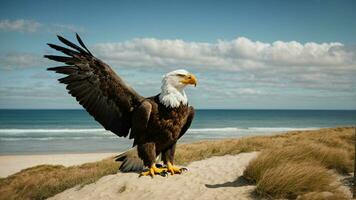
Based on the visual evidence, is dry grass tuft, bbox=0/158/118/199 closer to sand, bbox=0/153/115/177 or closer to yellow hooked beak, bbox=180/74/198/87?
sand, bbox=0/153/115/177

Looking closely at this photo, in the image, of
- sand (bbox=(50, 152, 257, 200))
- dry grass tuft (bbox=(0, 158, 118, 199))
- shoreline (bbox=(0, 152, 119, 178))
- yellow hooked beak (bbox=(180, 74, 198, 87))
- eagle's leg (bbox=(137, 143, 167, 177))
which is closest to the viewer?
yellow hooked beak (bbox=(180, 74, 198, 87))

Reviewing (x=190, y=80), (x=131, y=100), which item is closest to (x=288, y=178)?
(x=190, y=80)

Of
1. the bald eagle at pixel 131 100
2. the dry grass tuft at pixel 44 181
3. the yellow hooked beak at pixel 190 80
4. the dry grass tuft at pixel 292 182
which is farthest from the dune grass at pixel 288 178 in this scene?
the dry grass tuft at pixel 44 181

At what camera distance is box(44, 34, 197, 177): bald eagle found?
19.2 ft

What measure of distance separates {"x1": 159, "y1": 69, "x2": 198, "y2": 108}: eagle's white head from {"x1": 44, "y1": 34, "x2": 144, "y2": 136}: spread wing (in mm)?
479

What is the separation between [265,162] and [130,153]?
110 inches

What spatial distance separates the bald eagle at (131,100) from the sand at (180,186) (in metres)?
1.23

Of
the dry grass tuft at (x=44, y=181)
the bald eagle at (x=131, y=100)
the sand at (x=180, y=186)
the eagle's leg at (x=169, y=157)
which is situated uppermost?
Answer: the bald eagle at (x=131, y=100)

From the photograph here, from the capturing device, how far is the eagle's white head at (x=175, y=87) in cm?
576

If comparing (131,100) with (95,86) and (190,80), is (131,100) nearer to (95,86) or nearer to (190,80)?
(95,86)

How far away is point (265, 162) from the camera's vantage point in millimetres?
7656

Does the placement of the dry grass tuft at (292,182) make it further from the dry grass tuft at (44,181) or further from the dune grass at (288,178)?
the dry grass tuft at (44,181)

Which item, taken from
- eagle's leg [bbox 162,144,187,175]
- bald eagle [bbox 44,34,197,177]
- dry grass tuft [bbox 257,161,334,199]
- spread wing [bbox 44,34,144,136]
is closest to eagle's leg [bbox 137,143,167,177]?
bald eagle [bbox 44,34,197,177]

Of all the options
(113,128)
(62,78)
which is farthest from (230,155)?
(62,78)
